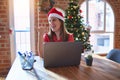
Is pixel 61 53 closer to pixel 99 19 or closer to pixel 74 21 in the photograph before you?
pixel 74 21

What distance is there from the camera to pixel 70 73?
1.58 metres

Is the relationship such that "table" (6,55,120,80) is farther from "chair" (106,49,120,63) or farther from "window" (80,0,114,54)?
"window" (80,0,114,54)

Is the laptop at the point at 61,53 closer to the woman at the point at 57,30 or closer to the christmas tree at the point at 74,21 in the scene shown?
the woman at the point at 57,30

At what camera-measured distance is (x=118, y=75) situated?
5.08 feet

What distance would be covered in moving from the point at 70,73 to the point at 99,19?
12.5 feet

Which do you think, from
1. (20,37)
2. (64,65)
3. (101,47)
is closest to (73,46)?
(64,65)

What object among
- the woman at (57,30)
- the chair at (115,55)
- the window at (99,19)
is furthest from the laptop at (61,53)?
the window at (99,19)

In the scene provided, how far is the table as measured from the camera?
1.47 m

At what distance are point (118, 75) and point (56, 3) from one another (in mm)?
2932

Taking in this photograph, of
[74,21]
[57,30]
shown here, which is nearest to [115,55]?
[57,30]

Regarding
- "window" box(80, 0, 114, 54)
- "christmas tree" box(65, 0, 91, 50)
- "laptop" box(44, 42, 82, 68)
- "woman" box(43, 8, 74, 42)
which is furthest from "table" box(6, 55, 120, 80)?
"window" box(80, 0, 114, 54)

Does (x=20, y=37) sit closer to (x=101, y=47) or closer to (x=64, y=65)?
(x=101, y=47)

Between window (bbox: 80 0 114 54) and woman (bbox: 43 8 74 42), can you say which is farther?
window (bbox: 80 0 114 54)

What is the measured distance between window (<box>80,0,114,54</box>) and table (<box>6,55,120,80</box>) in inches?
130
